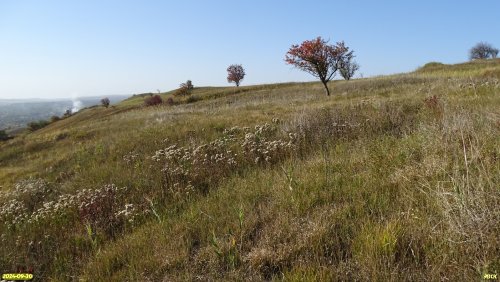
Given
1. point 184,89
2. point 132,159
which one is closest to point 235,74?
point 184,89

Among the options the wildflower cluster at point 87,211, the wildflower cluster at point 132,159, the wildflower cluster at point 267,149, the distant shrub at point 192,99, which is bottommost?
the wildflower cluster at point 87,211

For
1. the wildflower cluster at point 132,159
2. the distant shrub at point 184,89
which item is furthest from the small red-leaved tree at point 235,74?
the wildflower cluster at point 132,159

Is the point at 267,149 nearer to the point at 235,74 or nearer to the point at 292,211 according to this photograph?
the point at 292,211

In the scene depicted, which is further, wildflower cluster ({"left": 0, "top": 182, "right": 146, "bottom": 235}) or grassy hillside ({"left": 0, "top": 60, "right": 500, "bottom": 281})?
wildflower cluster ({"left": 0, "top": 182, "right": 146, "bottom": 235})

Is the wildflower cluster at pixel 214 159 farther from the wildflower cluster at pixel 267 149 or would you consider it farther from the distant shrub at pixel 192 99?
the distant shrub at pixel 192 99

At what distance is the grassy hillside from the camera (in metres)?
3.06

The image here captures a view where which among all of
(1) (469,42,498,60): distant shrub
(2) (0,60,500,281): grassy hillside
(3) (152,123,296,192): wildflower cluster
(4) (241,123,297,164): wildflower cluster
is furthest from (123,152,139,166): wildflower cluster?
(1) (469,42,498,60): distant shrub

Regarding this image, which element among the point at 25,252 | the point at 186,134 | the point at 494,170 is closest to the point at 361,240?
the point at 494,170

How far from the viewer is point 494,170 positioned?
3775 mm

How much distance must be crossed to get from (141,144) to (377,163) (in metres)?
8.09

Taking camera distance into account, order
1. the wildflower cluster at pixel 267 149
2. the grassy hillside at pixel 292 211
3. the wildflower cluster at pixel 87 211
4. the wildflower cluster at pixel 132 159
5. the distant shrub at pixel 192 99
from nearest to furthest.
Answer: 1. the grassy hillside at pixel 292 211
2. the wildflower cluster at pixel 87 211
3. the wildflower cluster at pixel 267 149
4. the wildflower cluster at pixel 132 159
5. the distant shrub at pixel 192 99

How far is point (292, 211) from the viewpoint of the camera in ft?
13.9

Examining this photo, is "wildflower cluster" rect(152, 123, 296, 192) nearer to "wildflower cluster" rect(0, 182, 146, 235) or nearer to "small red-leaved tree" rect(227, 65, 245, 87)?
"wildflower cluster" rect(0, 182, 146, 235)

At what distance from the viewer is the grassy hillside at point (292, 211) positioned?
3059 millimetres
